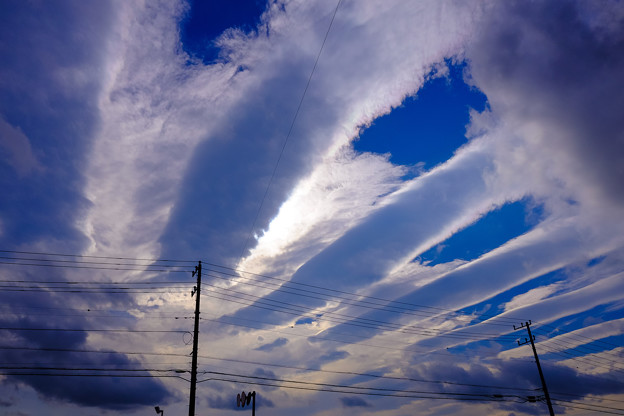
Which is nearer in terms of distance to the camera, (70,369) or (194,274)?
(70,369)

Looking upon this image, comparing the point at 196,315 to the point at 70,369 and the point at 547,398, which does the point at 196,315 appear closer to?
the point at 70,369

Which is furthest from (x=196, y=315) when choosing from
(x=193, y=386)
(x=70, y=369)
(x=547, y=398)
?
(x=547, y=398)

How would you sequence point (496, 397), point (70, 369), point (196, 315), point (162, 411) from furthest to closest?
point (162, 411), point (496, 397), point (196, 315), point (70, 369)

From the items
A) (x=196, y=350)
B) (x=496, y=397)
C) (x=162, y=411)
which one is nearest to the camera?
(x=196, y=350)

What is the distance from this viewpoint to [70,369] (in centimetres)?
2498

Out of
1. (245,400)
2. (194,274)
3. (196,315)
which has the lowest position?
(245,400)

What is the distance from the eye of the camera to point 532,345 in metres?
45.0

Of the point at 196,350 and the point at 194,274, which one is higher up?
the point at 194,274

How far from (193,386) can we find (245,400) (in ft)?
28.8

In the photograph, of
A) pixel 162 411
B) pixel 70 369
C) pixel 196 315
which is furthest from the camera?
pixel 162 411

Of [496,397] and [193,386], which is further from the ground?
[193,386]

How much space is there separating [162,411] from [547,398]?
51019 mm

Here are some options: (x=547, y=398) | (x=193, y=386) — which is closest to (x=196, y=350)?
(x=193, y=386)

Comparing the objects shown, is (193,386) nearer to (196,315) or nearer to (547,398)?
(196,315)
